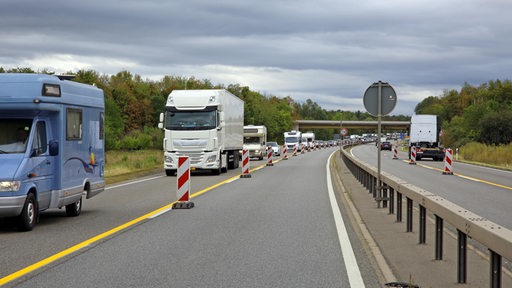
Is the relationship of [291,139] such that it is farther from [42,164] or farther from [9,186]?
[9,186]

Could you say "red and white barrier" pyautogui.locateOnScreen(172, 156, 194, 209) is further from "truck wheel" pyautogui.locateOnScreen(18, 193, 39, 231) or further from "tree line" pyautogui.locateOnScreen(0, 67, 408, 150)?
"tree line" pyautogui.locateOnScreen(0, 67, 408, 150)

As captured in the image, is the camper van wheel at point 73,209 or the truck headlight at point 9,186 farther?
the camper van wheel at point 73,209

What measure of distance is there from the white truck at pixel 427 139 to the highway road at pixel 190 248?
3715 centimetres

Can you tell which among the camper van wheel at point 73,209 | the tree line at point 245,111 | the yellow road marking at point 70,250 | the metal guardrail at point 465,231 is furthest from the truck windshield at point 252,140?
the metal guardrail at point 465,231

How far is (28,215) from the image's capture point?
462 inches

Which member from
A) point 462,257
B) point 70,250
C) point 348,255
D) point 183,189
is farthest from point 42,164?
point 462,257

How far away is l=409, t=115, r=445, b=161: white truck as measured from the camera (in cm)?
5283

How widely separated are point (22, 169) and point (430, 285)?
6925mm

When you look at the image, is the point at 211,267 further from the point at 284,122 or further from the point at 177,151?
the point at 284,122

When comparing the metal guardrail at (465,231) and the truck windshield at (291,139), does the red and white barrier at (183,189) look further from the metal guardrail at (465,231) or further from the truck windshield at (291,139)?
the truck windshield at (291,139)

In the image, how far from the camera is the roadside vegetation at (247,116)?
5857cm

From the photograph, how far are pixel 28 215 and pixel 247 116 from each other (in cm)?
10538

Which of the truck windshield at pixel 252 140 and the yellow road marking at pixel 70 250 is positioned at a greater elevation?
the truck windshield at pixel 252 140

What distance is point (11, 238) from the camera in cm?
1106
